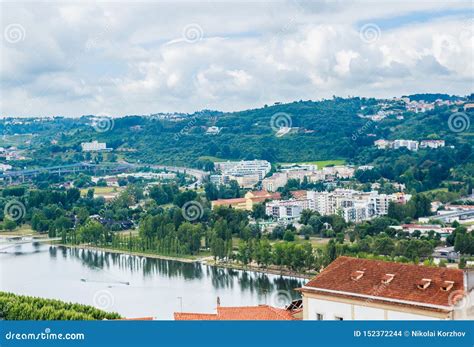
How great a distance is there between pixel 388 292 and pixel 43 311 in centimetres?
252

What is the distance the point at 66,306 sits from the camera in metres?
4.83

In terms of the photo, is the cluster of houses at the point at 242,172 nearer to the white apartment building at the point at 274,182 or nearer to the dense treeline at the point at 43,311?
the white apartment building at the point at 274,182

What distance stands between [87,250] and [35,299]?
7066mm

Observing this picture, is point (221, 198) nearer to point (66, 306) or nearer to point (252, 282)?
point (252, 282)

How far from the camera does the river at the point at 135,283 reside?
724cm

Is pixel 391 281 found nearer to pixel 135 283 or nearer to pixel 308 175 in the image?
pixel 135 283

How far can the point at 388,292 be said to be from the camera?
2.72 meters

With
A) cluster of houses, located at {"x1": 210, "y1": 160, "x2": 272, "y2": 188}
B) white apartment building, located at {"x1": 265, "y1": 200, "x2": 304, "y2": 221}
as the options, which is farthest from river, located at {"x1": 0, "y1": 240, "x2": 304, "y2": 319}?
cluster of houses, located at {"x1": 210, "y1": 160, "x2": 272, "y2": 188}

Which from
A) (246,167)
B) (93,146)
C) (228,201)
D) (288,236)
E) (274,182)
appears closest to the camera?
(288,236)

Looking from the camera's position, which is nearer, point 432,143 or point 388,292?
point 388,292

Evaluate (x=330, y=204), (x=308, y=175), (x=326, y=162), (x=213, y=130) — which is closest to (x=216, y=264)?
(x=330, y=204)

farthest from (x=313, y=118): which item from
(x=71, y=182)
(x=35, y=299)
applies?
(x=35, y=299)

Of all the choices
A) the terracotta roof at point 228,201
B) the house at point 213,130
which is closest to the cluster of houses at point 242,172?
the house at point 213,130

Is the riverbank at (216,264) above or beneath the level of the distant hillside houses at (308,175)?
beneath
